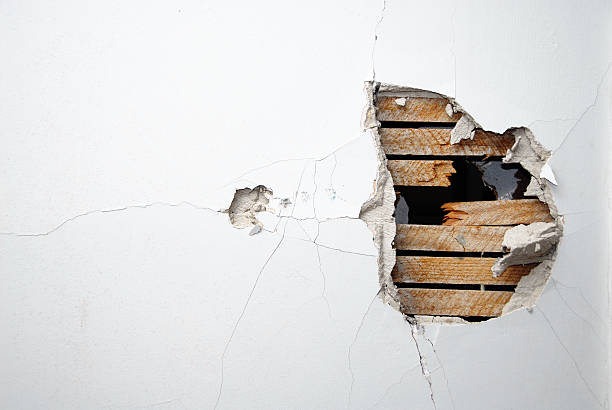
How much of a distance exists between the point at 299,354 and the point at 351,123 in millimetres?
773

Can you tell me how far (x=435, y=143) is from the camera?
1601 millimetres

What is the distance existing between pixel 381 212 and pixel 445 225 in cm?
23

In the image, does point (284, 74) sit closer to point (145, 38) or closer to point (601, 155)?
point (145, 38)

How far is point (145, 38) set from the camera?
5.29 ft

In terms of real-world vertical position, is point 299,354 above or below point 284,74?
below

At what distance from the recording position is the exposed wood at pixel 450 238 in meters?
1.60

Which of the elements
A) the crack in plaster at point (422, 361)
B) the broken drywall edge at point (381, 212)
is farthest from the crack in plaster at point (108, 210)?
the crack in plaster at point (422, 361)

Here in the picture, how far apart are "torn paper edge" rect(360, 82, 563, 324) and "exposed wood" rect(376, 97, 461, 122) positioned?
20 millimetres

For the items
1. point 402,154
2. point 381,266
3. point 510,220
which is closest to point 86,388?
point 381,266

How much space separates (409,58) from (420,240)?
60 cm

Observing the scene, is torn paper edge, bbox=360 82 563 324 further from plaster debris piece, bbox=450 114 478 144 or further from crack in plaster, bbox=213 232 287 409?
crack in plaster, bbox=213 232 287 409

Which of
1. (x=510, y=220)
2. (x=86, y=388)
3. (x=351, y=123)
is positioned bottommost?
(x=86, y=388)

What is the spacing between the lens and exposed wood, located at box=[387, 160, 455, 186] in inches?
62.7

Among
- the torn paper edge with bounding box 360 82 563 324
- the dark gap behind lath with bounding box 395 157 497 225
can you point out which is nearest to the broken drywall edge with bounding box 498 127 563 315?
the torn paper edge with bounding box 360 82 563 324
